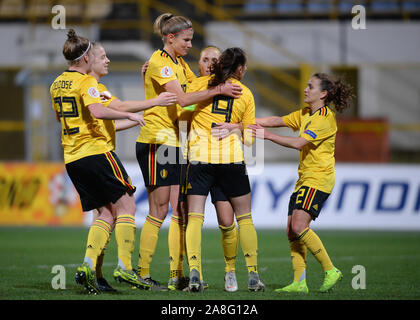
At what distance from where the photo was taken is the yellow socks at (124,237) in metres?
5.62

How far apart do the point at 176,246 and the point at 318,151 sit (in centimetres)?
151

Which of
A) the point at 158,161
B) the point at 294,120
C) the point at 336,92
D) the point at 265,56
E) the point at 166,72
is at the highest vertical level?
the point at 265,56

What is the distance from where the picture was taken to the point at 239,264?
25.5 ft

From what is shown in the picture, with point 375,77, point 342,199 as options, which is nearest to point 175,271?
point 342,199

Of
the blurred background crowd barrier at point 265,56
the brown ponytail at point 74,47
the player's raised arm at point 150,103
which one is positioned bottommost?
the player's raised arm at point 150,103

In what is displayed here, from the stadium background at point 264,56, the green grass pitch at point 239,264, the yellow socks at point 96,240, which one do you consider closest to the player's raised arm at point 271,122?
the green grass pitch at point 239,264

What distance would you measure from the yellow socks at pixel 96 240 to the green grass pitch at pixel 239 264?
29cm

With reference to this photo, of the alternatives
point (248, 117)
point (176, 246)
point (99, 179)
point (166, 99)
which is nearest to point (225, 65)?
point (248, 117)

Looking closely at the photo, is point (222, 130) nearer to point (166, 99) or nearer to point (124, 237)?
point (166, 99)

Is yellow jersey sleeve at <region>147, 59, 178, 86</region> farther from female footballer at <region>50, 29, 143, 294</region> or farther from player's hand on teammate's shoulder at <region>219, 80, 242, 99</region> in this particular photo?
female footballer at <region>50, 29, 143, 294</region>

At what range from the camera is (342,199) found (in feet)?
38.8

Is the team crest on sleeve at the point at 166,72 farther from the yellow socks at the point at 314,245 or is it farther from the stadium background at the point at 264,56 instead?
the stadium background at the point at 264,56
